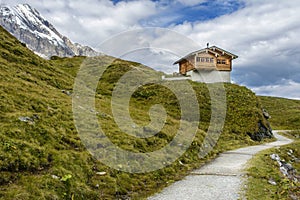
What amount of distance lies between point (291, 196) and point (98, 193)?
1043cm

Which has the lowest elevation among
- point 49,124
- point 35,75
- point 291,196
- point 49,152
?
point 291,196

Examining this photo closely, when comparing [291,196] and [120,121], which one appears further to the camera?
[120,121]

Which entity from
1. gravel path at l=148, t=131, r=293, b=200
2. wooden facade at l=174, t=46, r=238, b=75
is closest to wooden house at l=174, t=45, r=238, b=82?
wooden facade at l=174, t=46, r=238, b=75

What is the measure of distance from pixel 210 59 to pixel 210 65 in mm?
1511

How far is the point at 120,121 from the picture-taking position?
27047mm

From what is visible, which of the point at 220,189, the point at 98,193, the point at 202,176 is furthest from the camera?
the point at 202,176

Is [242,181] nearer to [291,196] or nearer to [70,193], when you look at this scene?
[291,196]

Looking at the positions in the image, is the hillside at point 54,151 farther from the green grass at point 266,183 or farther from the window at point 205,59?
the window at point 205,59

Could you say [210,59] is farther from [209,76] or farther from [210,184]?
[210,184]

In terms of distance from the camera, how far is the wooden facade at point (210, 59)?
68125 millimetres

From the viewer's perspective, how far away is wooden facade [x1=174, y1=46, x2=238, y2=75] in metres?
68.1

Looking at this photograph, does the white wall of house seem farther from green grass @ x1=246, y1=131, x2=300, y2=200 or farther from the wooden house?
green grass @ x1=246, y1=131, x2=300, y2=200

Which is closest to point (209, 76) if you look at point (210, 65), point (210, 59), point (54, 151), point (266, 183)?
point (210, 65)

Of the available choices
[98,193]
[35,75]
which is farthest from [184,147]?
[35,75]
